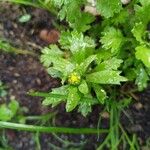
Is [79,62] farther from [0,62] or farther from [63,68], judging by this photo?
[0,62]

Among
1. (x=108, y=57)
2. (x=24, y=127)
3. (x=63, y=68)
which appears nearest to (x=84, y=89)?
(x=63, y=68)

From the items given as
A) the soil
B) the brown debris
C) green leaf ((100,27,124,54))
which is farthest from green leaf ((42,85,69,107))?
the brown debris

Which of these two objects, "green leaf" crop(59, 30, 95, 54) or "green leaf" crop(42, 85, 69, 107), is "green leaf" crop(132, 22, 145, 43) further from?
"green leaf" crop(42, 85, 69, 107)

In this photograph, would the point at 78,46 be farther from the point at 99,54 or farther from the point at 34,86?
the point at 34,86

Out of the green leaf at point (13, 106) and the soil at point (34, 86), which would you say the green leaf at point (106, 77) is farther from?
the green leaf at point (13, 106)

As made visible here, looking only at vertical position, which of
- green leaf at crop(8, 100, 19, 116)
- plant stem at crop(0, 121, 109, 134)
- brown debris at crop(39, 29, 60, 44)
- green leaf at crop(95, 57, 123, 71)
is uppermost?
brown debris at crop(39, 29, 60, 44)

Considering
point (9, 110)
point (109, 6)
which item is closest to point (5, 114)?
point (9, 110)

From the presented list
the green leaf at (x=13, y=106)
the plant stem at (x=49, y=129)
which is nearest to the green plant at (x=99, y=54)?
the plant stem at (x=49, y=129)

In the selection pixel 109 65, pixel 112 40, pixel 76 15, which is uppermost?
pixel 76 15
